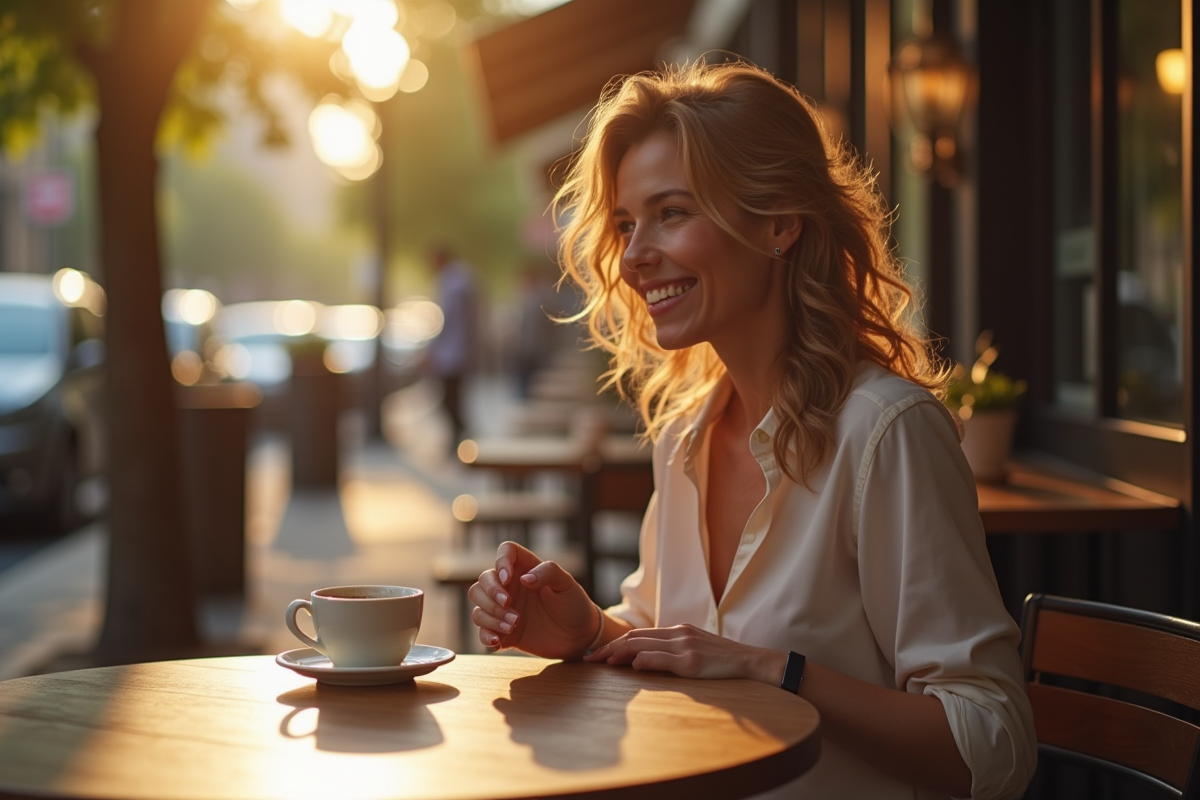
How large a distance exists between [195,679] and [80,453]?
9371mm

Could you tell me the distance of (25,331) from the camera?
10531 mm

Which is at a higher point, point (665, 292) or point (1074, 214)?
point (1074, 214)

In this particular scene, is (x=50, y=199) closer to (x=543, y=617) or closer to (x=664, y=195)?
(x=664, y=195)

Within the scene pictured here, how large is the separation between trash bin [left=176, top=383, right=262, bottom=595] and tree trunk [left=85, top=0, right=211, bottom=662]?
1513mm

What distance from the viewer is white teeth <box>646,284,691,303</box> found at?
239 cm

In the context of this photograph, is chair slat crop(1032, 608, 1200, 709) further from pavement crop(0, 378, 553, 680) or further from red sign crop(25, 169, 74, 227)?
red sign crop(25, 169, 74, 227)

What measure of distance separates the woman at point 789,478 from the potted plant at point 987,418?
55.5 inches

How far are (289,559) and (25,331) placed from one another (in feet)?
9.44

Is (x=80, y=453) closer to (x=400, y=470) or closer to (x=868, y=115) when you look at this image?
(x=400, y=470)

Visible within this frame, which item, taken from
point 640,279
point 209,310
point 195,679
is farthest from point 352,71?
point 209,310

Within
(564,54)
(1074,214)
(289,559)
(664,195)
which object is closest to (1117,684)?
(664,195)

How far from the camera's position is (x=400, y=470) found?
1564 cm

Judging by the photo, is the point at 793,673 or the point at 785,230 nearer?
the point at 793,673

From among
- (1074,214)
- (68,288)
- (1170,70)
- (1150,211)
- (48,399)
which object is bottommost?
(48,399)
